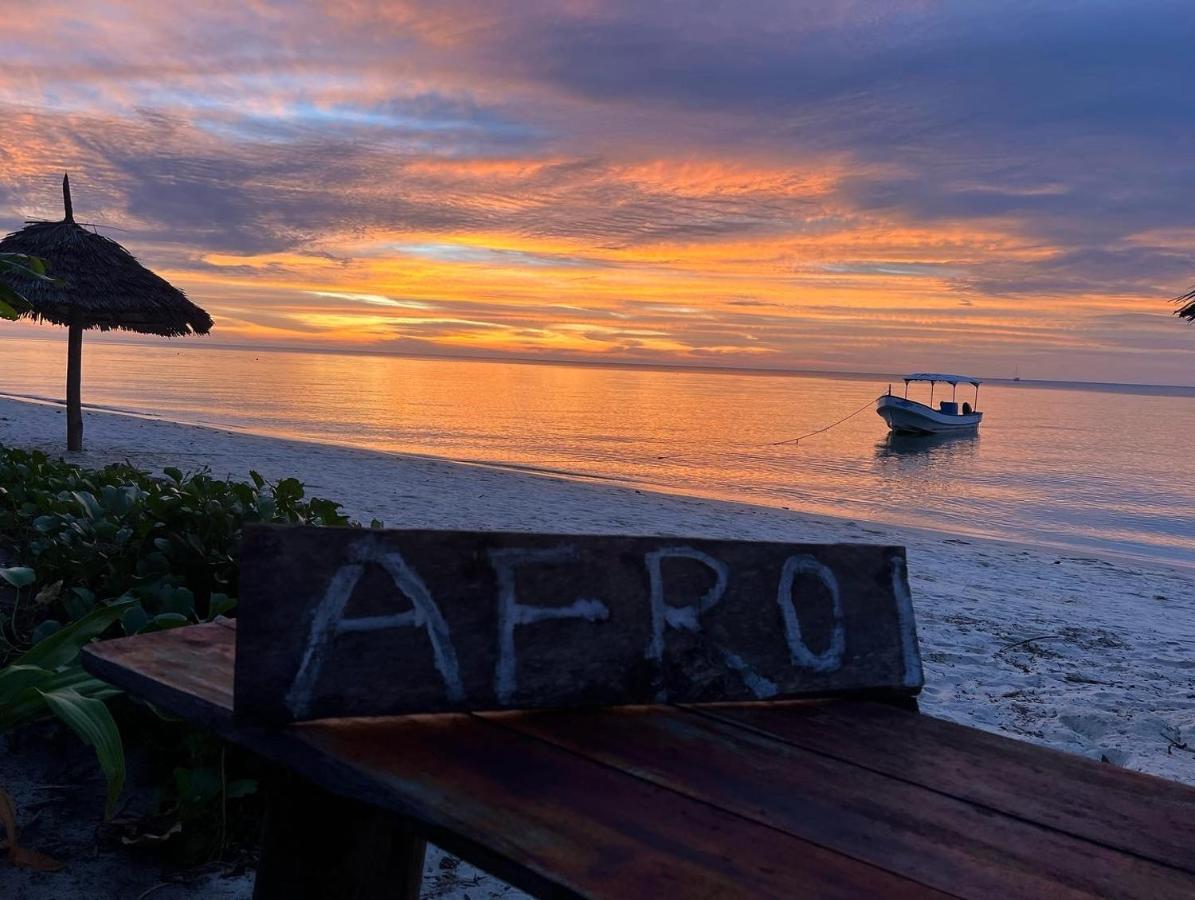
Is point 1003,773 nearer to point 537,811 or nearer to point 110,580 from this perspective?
point 537,811

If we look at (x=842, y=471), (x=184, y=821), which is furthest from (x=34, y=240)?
(x=842, y=471)

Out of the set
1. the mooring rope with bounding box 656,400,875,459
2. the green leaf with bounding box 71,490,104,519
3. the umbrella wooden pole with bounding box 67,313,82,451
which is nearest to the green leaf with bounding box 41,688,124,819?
the green leaf with bounding box 71,490,104,519

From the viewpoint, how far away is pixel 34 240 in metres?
12.1

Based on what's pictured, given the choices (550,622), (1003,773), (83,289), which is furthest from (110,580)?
(83,289)

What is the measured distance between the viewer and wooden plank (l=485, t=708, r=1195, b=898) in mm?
1129

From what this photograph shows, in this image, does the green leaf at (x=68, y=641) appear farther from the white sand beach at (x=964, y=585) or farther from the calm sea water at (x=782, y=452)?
the calm sea water at (x=782, y=452)

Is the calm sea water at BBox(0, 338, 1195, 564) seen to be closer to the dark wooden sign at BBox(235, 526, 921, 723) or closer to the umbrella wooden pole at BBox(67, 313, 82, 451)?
the umbrella wooden pole at BBox(67, 313, 82, 451)

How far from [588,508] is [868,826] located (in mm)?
10453

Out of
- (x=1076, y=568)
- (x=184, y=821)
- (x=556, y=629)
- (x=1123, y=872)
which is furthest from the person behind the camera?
(x=1076, y=568)

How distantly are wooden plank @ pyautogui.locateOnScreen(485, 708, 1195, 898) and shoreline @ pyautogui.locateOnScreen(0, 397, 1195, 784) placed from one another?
2.33 m

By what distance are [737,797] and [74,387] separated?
1390 cm

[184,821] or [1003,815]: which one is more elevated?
[1003,815]

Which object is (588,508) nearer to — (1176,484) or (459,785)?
(459,785)

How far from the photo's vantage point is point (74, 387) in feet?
41.7
